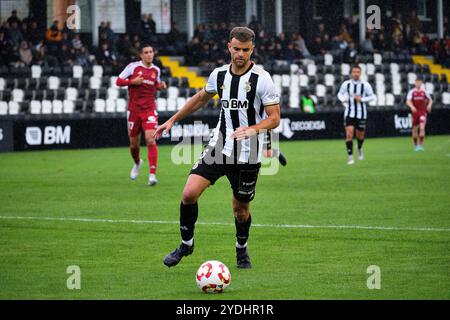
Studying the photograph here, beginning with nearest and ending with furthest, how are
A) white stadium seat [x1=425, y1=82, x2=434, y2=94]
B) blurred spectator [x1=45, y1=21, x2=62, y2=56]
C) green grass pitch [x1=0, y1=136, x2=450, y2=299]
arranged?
green grass pitch [x1=0, y1=136, x2=450, y2=299] → blurred spectator [x1=45, y1=21, x2=62, y2=56] → white stadium seat [x1=425, y1=82, x2=434, y2=94]

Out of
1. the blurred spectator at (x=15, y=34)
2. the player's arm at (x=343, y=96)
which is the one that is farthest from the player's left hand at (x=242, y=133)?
the blurred spectator at (x=15, y=34)

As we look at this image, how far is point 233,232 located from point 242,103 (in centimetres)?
286

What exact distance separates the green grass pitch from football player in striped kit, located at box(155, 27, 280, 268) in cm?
41

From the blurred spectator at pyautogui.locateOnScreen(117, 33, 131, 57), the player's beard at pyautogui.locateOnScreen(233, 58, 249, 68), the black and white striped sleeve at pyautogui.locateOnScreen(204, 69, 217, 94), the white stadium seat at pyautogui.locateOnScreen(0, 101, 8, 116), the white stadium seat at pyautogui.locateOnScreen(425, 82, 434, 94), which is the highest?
the blurred spectator at pyautogui.locateOnScreen(117, 33, 131, 57)

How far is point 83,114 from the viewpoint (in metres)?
28.6

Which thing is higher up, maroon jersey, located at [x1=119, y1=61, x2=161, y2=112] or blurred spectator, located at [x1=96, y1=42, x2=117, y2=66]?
blurred spectator, located at [x1=96, y1=42, x2=117, y2=66]

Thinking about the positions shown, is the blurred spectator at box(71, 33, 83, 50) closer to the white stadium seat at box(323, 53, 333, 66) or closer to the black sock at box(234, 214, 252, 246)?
the white stadium seat at box(323, 53, 333, 66)

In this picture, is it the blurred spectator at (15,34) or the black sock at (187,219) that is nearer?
the black sock at (187,219)

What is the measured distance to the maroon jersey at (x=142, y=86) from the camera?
1748 centimetres

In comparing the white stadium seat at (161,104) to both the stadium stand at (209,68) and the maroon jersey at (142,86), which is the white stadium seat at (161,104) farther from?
the maroon jersey at (142,86)

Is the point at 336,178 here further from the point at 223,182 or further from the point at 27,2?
the point at 27,2

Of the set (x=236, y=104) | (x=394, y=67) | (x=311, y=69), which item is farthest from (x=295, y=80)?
(x=236, y=104)

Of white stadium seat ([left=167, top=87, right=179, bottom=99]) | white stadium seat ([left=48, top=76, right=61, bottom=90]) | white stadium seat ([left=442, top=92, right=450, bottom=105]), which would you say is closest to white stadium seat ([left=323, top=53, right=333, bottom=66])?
white stadium seat ([left=442, top=92, right=450, bottom=105])

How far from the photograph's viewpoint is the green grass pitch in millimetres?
8125
